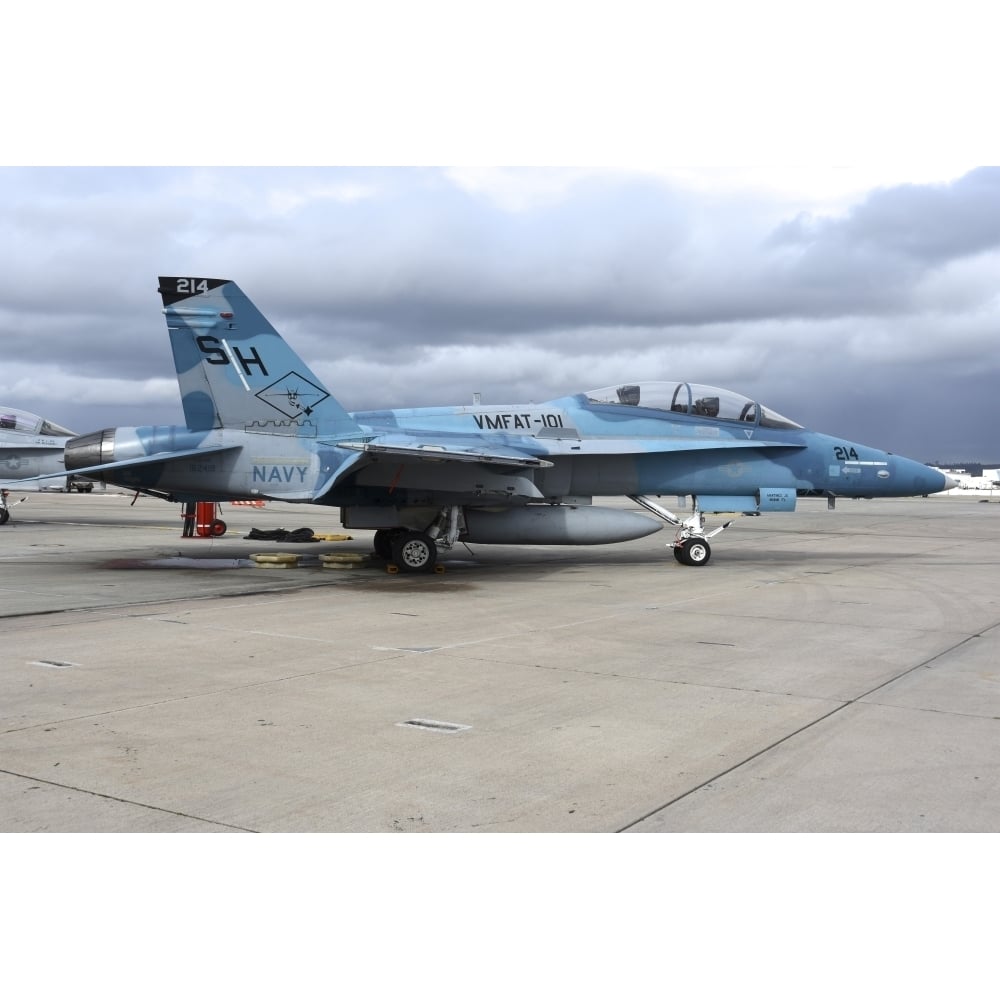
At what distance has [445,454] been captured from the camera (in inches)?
479

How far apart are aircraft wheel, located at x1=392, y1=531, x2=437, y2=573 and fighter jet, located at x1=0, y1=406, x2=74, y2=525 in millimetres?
13772

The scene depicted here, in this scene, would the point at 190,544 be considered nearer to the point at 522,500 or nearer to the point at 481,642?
the point at 522,500

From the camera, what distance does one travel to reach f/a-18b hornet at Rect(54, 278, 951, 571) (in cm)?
1331

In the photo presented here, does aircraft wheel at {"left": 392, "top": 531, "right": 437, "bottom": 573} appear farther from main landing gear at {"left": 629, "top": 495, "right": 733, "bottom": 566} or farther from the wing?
main landing gear at {"left": 629, "top": 495, "right": 733, "bottom": 566}

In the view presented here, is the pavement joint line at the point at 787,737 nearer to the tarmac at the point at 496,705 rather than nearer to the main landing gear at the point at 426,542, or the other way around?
the tarmac at the point at 496,705

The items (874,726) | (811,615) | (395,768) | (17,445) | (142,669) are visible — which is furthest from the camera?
(17,445)

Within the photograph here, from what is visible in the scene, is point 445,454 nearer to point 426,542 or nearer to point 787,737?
point 426,542

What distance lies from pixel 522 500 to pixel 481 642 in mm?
5786

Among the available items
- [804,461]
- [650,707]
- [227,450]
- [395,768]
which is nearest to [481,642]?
[650,707]

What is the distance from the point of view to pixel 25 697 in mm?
6098

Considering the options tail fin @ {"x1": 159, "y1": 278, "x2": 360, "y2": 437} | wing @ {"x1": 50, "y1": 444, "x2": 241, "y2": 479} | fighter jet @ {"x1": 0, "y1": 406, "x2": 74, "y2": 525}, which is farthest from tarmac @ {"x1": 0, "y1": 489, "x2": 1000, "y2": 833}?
fighter jet @ {"x1": 0, "y1": 406, "x2": 74, "y2": 525}

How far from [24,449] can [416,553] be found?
1479 cm

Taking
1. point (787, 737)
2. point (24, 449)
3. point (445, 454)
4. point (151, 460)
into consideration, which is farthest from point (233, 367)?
point (24, 449)

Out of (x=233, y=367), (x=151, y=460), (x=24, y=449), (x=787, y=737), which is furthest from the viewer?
(x=24, y=449)
